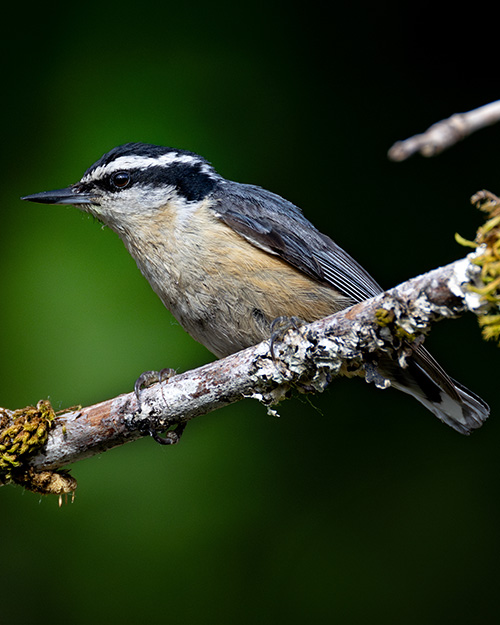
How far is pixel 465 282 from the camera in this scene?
1.54 m

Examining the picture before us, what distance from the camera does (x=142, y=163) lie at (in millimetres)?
2871

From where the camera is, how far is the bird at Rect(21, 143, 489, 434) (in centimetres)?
257

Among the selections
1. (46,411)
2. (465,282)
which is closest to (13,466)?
(46,411)

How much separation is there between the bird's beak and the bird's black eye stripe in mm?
106

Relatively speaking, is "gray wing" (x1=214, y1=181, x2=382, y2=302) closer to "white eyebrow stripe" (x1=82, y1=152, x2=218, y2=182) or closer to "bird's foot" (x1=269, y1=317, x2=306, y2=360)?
"white eyebrow stripe" (x1=82, y1=152, x2=218, y2=182)

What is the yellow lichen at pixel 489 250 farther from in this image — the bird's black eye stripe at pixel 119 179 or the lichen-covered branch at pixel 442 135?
the bird's black eye stripe at pixel 119 179

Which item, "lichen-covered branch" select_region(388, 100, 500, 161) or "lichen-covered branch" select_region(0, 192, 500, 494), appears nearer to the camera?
"lichen-covered branch" select_region(388, 100, 500, 161)

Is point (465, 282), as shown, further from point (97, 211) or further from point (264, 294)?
point (97, 211)

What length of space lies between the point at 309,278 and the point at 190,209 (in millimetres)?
533

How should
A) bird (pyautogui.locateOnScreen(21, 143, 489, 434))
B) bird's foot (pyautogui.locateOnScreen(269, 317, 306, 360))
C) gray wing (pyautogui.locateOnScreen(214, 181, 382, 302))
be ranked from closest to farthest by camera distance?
bird's foot (pyautogui.locateOnScreen(269, 317, 306, 360)) < bird (pyautogui.locateOnScreen(21, 143, 489, 434)) < gray wing (pyautogui.locateOnScreen(214, 181, 382, 302))

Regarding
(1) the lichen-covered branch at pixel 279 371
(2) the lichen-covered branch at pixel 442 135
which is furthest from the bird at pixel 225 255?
(2) the lichen-covered branch at pixel 442 135

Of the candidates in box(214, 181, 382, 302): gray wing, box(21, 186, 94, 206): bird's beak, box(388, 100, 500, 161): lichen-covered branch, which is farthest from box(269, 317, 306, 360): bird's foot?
box(388, 100, 500, 161): lichen-covered branch

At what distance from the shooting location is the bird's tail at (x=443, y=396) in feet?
8.67

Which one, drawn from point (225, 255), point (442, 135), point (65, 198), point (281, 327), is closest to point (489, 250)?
point (442, 135)
